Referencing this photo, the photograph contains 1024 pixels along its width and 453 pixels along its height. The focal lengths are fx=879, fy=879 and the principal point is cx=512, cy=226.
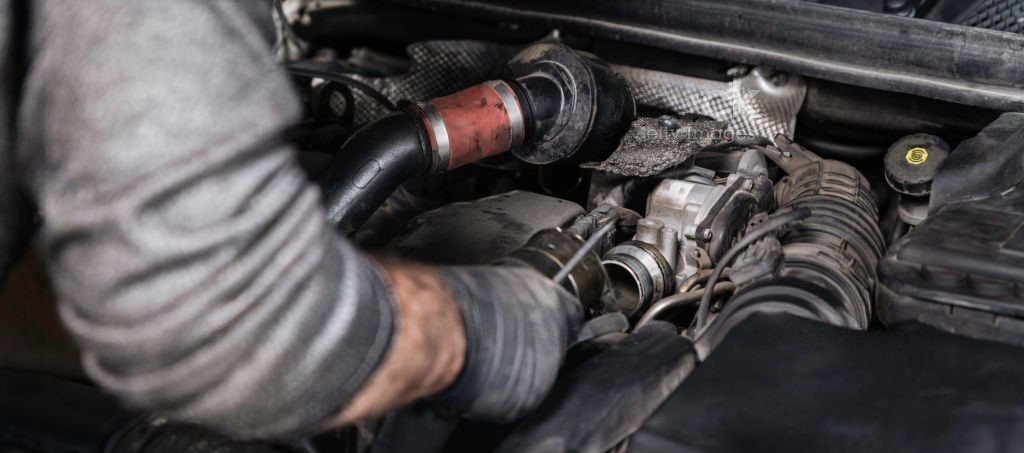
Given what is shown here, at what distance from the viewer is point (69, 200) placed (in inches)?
22.3

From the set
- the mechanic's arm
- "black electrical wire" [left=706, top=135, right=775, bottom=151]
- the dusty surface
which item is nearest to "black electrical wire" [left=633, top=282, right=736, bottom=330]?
the dusty surface

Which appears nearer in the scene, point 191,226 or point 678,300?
point 191,226

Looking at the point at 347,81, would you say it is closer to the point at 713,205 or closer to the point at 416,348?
the point at 713,205

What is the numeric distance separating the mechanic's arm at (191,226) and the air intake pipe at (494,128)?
46cm

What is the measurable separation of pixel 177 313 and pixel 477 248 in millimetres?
593

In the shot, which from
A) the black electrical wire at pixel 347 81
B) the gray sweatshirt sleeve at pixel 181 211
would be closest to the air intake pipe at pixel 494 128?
the black electrical wire at pixel 347 81

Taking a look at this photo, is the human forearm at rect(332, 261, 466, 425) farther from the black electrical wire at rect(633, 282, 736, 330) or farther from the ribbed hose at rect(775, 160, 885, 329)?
the ribbed hose at rect(775, 160, 885, 329)

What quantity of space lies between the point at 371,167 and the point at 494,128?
0.18 m

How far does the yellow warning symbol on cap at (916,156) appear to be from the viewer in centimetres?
121

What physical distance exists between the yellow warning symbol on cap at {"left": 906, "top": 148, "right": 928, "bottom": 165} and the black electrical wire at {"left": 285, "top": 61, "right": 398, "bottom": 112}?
0.78m

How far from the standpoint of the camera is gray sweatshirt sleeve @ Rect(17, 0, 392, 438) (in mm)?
552

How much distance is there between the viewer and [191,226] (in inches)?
22.4

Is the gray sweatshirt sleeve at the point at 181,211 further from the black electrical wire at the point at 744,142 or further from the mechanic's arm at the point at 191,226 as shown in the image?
the black electrical wire at the point at 744,142

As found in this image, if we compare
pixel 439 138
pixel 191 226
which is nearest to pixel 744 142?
pixel 439 138
